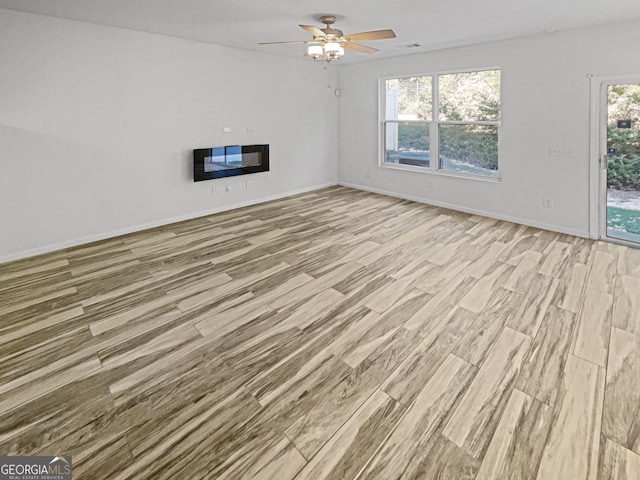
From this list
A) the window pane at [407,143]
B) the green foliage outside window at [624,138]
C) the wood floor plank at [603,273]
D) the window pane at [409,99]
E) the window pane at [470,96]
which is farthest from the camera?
the window pane at [407,143]

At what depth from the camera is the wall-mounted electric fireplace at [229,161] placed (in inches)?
→ 227

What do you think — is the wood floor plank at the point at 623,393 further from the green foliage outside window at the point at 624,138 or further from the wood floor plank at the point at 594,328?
the green foliage outside window at the point at 624,138

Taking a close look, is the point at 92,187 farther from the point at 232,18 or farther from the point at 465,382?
the point at 465,382

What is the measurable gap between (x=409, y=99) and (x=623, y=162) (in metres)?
3.44

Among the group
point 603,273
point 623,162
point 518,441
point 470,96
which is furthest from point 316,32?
point 623,162

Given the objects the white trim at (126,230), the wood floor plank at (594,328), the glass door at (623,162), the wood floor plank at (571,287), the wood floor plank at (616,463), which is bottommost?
the wood floor plank at (616,463)

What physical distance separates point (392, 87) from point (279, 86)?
2.12 m

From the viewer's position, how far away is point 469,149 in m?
6.06

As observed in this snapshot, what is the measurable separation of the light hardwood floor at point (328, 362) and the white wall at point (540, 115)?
3.15 feet

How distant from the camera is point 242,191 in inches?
258

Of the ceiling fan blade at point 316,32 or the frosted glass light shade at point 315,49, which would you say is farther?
the frosted glass light shade at point 315,49

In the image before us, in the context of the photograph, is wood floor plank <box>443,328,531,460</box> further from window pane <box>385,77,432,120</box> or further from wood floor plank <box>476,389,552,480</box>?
window pane <box>385,77,432,120</box>

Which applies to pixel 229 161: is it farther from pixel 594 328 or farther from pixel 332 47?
pixel 594 328

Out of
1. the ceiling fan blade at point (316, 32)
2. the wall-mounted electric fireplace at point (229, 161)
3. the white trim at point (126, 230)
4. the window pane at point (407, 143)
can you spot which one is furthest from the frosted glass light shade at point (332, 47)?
the white trim at point (126, 230)
